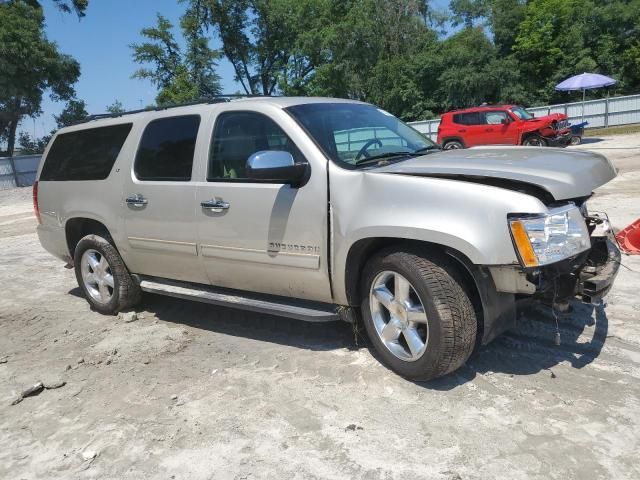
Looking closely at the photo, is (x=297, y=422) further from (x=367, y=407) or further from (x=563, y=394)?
(x=563, y=394)

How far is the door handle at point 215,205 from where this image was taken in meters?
4.19

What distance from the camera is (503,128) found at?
19281mm

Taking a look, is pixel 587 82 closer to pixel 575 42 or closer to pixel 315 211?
→ pixel 575 42

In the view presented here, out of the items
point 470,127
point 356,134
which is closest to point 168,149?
point 356,134

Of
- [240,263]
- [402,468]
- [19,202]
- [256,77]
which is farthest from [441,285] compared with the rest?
[256,77]

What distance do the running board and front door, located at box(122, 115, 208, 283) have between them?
10 centimetres

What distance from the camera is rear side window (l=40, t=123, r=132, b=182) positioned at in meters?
5.21

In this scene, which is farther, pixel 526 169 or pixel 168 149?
pixel 168 149

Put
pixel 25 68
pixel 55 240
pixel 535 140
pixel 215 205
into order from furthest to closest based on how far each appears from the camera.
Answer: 1. pixel 25 68
2. pixel 535 140
3. pixel 55 240
4. pixel 215 205

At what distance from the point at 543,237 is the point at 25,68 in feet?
110

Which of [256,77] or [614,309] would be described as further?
[256,77]

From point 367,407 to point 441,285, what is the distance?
850mm

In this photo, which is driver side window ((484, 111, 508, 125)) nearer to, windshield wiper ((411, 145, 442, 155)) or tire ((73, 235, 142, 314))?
windshield wiper ((411, 145, 442, 155))

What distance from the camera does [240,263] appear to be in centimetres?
423
